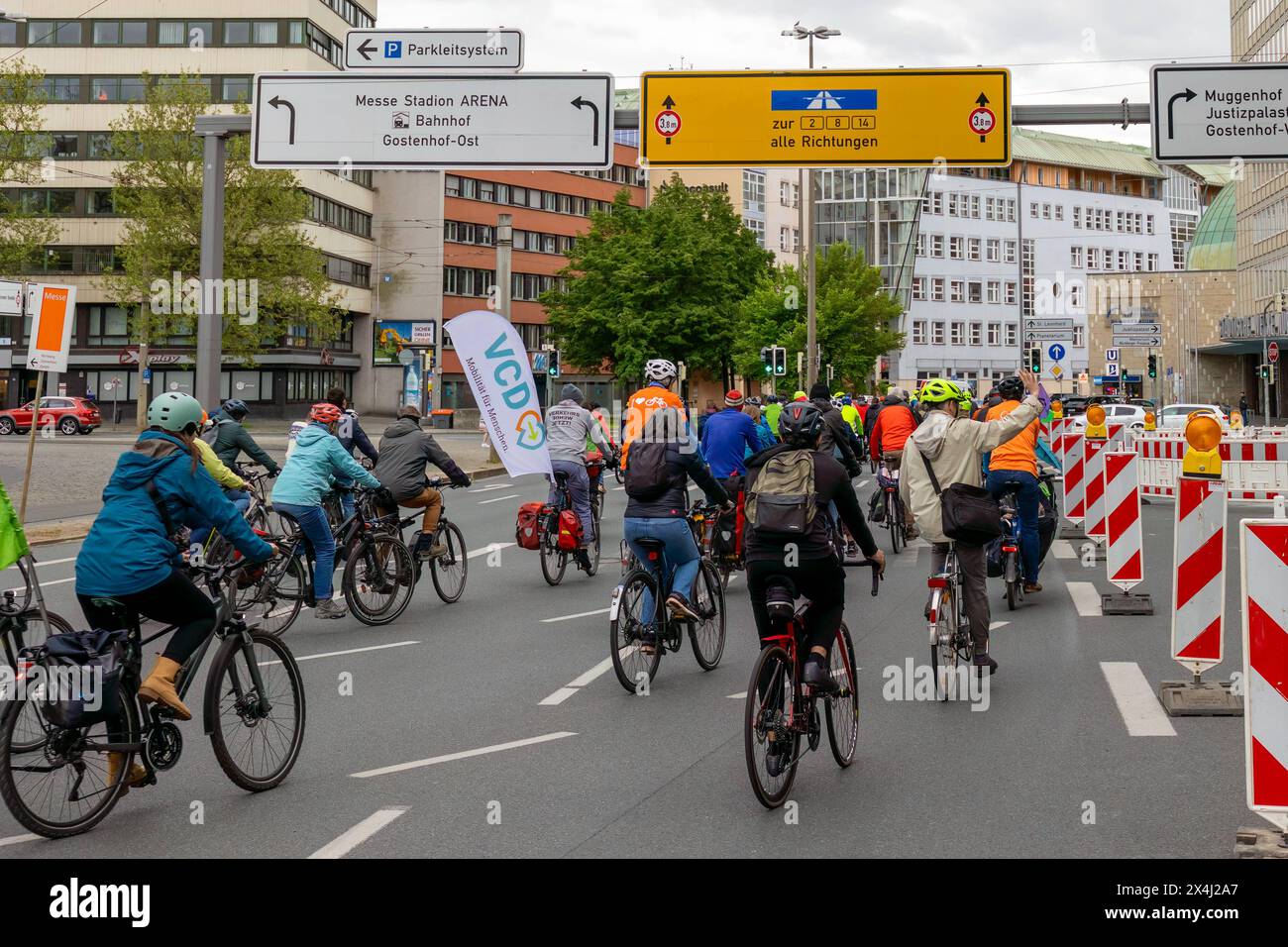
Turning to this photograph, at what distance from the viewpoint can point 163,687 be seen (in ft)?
20.9

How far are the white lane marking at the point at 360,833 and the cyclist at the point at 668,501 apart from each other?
3.38 metres

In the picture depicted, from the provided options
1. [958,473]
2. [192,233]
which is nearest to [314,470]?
[958,473]

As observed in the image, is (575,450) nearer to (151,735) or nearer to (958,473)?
(958,473)

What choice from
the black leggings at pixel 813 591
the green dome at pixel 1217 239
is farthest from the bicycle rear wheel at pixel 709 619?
the green dome at pixel 1217 239

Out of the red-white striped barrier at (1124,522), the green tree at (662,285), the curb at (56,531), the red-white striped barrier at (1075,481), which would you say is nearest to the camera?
the red-white striped barrier at (1124,522)

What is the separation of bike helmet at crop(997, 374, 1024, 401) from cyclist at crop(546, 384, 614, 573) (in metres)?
4.55

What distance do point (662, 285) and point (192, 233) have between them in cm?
2322

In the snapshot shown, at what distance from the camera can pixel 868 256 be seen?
11025cm

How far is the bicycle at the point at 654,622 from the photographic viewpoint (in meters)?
9.45

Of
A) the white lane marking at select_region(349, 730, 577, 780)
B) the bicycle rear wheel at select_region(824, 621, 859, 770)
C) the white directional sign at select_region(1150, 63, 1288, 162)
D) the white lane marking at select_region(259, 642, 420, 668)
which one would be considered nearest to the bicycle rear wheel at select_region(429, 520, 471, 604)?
the white lane marking at select_region(259, 642, 420, 668)

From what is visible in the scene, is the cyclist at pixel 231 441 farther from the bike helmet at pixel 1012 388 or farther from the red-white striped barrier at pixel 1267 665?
the red-white striped barrier at pixel 1267 665

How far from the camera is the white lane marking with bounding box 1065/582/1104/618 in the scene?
13.1 meters
